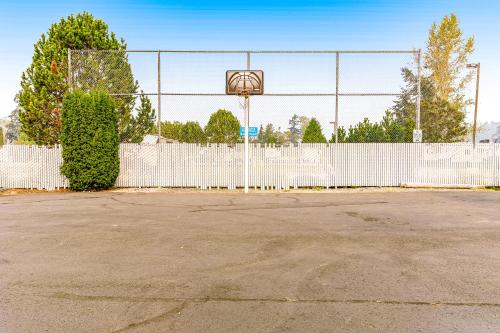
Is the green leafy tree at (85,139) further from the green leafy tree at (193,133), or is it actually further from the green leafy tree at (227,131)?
the green leafy tree at (227,131)


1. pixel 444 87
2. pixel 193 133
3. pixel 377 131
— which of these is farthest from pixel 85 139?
pixel 444 87

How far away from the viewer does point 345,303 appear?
398 centimetres

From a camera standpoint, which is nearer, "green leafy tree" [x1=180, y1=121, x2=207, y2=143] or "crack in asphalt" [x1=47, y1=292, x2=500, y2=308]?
"crack in asphalt" [x1=47, y1=292, x2=500, y2=308]

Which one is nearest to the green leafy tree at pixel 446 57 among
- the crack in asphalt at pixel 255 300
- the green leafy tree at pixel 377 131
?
the green leafy tree at pixel 377 131

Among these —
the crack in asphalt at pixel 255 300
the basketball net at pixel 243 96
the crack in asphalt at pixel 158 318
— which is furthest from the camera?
the basketball net at pixel 243 96

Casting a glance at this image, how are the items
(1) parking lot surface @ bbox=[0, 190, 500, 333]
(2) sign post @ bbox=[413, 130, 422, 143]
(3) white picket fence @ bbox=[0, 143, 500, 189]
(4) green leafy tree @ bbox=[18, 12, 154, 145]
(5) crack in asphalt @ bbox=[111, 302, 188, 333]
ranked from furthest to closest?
1. (4) green leafy tree @ bbox=[18, 12, 154, 145]
2. (3) white picket fence @ bbox=[0, 143, 500, 189]
3. (2) sign post @ bbox=[413, 130, 422, 143]
4. (1) parking lot surface @ bbox=[0, 190, 500, 333]
5. (5) crack in asphalt @ bbox=[111, 302, 188, 333]

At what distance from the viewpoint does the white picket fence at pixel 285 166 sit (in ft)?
51.5

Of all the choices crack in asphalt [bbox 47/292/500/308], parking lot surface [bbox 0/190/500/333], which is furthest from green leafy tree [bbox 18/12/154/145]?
crack in asphalt [bbox 47/292/500/308]

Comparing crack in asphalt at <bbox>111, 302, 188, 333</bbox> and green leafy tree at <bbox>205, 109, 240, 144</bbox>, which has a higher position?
green leafy tree at <bbox>205, 109, 240, 144</bbox>

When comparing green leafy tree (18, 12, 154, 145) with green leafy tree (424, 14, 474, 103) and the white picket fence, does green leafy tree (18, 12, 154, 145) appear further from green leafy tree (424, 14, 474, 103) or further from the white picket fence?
green leafy tree (424, 14, 474, 103)

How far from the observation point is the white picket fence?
15.7 meters

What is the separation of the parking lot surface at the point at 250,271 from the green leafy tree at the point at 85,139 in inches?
195

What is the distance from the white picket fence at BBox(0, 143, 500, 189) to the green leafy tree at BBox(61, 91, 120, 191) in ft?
3.56

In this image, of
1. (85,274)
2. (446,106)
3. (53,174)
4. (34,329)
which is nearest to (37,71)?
(53,174)
